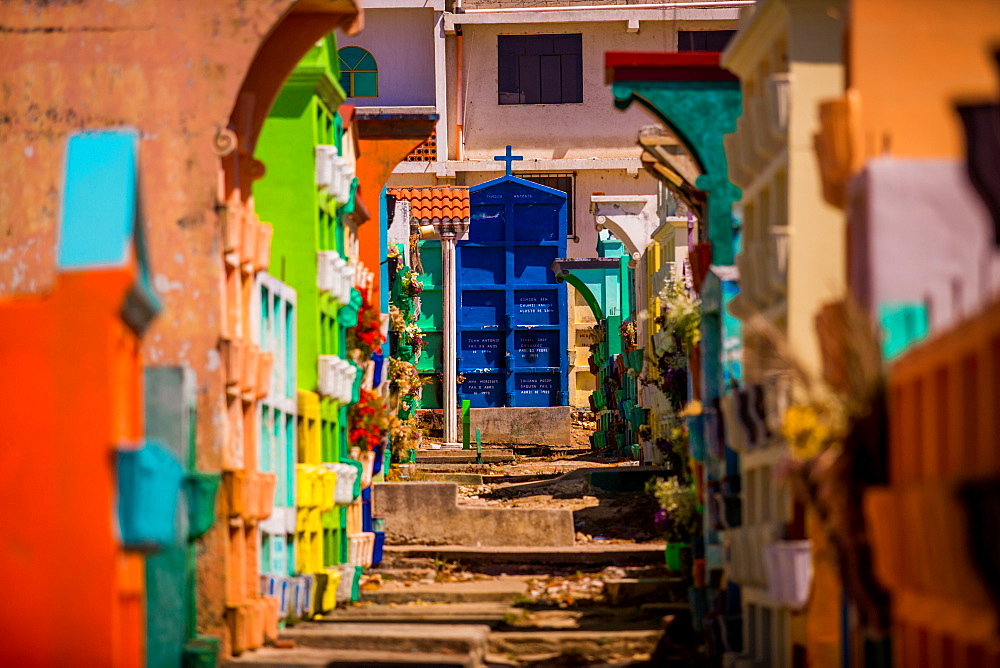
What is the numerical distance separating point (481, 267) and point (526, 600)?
697 inches

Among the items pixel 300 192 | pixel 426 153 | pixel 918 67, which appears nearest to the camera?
pixel 918 67

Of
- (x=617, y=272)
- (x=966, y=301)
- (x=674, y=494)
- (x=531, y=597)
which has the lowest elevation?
(x=531, y=597)

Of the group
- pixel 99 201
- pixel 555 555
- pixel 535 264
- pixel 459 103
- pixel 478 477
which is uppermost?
pixel 459 103

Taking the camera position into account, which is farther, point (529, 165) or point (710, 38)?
point (710, 38)

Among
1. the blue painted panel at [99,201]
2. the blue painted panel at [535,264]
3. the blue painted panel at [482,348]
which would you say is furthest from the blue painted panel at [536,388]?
the blue painted panel at [99,201]

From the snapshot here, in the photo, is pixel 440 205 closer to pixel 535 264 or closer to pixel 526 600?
pixel 535 264

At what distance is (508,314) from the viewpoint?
36750 mm

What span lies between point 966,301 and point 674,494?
11.1 m

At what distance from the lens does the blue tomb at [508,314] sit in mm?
36906

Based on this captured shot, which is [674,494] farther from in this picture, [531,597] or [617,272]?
[617,272]

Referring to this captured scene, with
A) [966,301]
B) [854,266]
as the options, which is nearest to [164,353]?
[854,266]

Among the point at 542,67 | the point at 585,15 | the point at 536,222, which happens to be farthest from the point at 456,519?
the point at 542,67

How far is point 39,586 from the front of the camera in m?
9.25

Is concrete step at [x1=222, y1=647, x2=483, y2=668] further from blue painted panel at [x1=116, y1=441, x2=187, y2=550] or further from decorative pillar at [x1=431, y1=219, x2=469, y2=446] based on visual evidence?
decorative pillar at [x1=431, y1=219, x2=469, y2=446]
